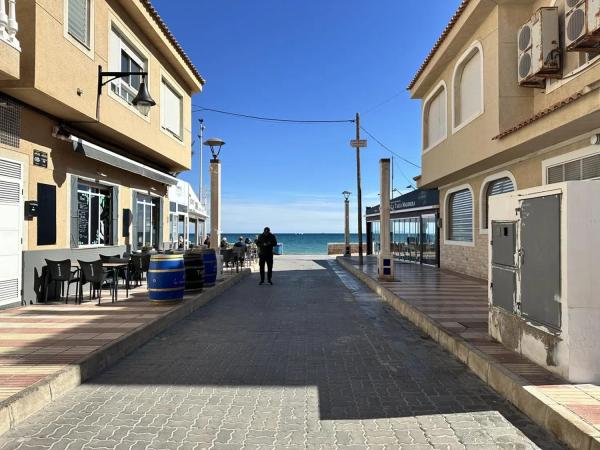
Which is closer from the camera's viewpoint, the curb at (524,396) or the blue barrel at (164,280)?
the curb at (524,396)

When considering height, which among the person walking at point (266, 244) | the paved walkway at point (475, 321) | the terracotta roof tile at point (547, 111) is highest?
the terracotta roof tile at point (547, 111)

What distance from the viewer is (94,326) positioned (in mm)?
7113

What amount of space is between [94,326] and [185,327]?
4.90 feet

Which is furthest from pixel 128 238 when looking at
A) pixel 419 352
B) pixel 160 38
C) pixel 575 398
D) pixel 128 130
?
pixel 575 398

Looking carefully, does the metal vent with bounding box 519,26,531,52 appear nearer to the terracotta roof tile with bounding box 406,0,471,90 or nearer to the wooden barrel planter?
the terracotta roof tile with bounding box 406,0,471,90

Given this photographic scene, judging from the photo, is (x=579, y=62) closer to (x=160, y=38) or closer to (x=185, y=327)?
(x=185, y=327)

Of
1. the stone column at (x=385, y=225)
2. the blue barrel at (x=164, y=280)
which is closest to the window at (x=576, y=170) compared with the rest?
the stone column at (x=385, y=225)

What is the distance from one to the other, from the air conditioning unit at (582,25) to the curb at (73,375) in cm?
891

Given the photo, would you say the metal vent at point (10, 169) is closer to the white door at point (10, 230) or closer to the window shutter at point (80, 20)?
the white door at point (10, 230)

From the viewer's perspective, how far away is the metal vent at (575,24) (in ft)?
27.3

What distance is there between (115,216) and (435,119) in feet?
40.0

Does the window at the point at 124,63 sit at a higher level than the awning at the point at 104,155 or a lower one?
higher

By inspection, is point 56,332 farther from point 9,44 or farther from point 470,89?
point 470,89

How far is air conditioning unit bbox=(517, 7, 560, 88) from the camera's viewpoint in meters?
9.66
